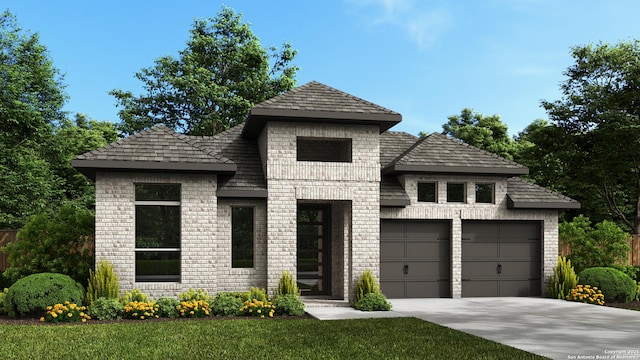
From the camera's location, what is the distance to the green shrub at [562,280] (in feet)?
63.6

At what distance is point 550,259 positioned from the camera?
65.7 ft

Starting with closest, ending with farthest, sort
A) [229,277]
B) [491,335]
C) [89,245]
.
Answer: [491,335] → [229,277] → [89,245]

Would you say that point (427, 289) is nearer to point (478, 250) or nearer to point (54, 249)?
point (478, 250)

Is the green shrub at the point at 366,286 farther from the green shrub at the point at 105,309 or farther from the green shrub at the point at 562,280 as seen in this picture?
the green shrub at the point at 562,280

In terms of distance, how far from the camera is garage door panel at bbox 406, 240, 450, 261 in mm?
19347

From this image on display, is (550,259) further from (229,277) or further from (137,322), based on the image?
(137,322)

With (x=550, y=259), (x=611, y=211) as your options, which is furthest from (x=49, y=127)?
(x=611, y=211)

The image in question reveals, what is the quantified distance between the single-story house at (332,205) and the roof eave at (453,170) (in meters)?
0.04

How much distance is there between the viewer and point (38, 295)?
1482 cm

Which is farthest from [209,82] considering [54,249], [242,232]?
[54,249]

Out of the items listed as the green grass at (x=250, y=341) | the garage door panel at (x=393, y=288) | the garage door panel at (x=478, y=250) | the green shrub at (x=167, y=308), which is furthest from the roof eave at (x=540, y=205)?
the green shrub at (x=167, y=308)

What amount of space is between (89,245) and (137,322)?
217 inches

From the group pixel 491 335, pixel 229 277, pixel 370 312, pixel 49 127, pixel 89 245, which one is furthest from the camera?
pixel 49 127

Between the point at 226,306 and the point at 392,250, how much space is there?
609cm
